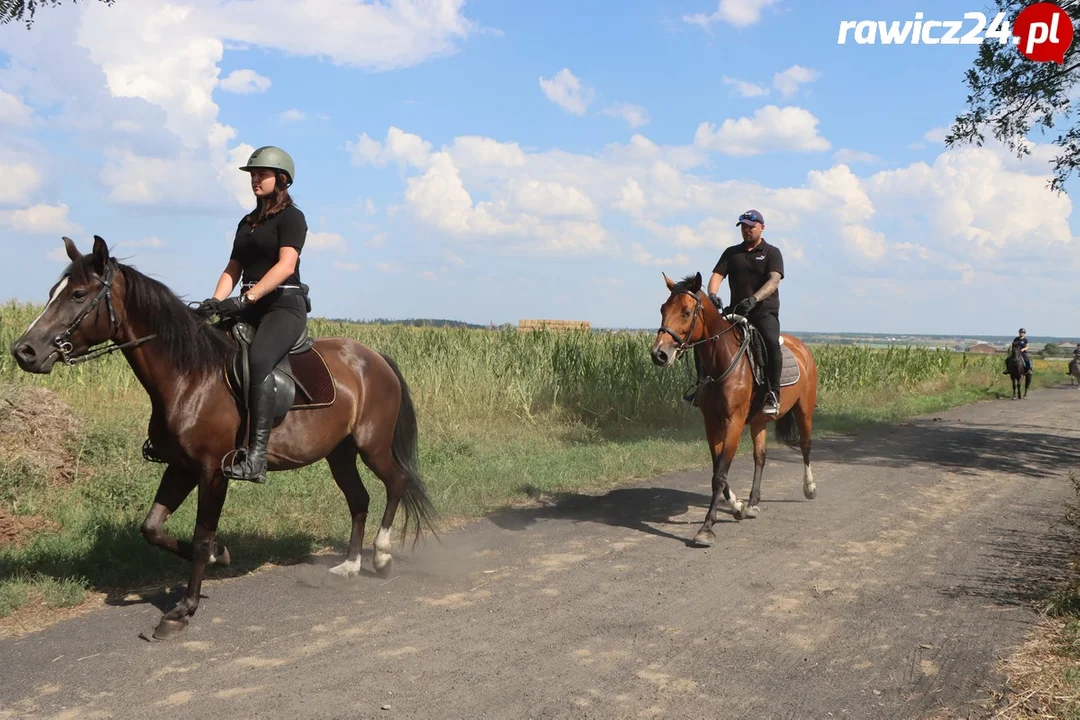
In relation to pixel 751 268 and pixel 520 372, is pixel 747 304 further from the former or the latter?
pixel 520 372

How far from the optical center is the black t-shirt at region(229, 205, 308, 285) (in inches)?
232

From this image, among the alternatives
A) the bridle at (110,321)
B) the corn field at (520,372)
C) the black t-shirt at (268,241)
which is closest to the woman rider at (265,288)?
the black t-shirt at (268,241)

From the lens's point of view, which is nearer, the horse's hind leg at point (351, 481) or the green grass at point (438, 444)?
the horse's hind leg at point (351, 481)

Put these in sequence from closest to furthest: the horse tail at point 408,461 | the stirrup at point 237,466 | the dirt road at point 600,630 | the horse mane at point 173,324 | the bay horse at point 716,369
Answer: the dirt road at point 600,630
the horse mane at point 173,324
the stirrup at point 237,466
the horse tail at point 408,461
the bay horse at point 716,369

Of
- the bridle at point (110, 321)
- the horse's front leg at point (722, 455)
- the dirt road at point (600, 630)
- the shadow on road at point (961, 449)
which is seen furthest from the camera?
the shadow on road at point (961, 449)

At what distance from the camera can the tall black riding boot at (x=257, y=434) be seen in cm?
575

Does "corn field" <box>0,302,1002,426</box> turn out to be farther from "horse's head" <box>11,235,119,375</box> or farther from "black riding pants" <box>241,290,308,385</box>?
"horse's head" <box>11,235,119,375</box>

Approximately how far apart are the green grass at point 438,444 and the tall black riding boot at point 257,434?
1.36 m

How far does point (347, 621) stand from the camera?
18.0 feet

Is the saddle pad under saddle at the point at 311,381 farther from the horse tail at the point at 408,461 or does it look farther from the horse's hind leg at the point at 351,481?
the horse tail at the point at 408,461

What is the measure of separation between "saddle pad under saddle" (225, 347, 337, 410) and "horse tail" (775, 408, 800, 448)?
249 inches

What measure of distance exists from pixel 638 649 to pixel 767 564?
2.46 metres

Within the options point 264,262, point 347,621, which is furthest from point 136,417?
point 347,621

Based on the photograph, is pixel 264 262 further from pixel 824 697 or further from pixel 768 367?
pixel 768 367
